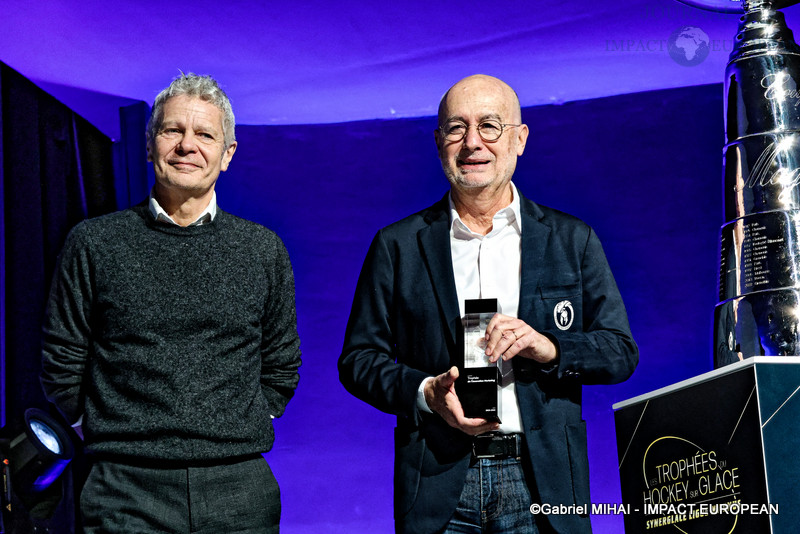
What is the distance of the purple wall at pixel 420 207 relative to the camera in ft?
11.3

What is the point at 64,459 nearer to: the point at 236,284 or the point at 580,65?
the point at 236,284

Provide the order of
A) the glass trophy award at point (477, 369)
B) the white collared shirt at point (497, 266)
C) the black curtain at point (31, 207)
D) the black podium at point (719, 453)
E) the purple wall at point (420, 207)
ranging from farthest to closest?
the black curtain at point (31, 207) < the purple wall at point (420, 207) < the white collared shirt at point (497, 266) < the glass trophy award at point (477, 369) < the black podium at point (719, 453)

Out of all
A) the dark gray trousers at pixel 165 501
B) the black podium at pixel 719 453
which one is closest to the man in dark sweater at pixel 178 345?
the dark gray trousers at pixel 165 501

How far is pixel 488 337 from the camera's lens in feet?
6.78

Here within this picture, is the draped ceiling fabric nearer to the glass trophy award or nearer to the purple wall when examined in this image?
the purple wall

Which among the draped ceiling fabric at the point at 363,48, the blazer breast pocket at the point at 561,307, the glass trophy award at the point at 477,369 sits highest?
the draped ceiling fabric at the point at 363,48

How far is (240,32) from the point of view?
3641 mm

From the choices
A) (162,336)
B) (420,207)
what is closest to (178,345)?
(162,336)

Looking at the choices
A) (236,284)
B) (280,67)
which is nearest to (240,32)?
(280,67)

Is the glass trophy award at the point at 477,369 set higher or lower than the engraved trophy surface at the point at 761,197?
lower

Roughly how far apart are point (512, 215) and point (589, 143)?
130 cm

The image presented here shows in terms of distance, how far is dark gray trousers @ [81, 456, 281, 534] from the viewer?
82.0 inches

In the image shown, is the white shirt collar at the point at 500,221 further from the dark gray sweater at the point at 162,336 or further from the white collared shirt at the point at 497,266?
the dark gray sweater at the point at 162,336

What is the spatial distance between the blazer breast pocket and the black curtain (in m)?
2.26
